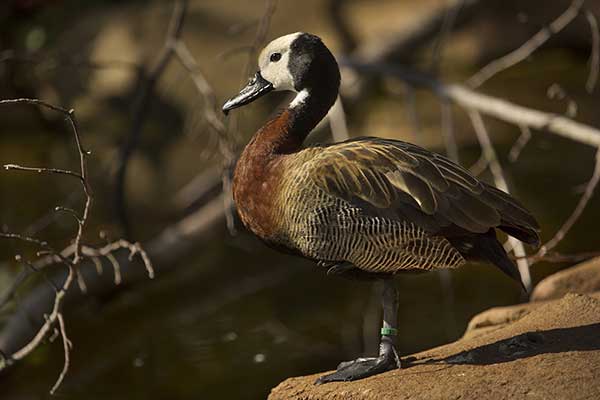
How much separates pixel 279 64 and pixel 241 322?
2.88m

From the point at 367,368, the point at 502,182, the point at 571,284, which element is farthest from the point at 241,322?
the point at 367,368

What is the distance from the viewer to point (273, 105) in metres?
8.81

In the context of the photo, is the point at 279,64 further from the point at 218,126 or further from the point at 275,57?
the point at 218,126

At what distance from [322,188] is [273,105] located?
5672mm

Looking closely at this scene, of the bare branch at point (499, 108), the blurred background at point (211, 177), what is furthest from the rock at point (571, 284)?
the blurred background at point (211, 177)

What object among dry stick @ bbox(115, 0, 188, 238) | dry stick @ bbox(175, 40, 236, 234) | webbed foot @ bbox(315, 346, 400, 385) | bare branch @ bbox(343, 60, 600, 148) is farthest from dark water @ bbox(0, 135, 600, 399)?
webbed foot @ bbox(315, 346, 400, 385)

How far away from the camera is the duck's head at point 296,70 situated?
341cm

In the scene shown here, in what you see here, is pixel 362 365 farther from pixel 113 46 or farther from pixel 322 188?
pixel 113 46

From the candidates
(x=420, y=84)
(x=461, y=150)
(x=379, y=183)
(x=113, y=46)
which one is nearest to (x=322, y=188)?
(x=379, y=183)

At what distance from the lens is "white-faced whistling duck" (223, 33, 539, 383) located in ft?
10.4

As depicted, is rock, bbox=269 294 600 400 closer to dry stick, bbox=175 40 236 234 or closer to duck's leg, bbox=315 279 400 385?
duck's leg, bbox=315 279 400 385

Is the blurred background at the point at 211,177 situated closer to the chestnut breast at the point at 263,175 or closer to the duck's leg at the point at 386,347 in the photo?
the chestnut breast at the point at 263,175

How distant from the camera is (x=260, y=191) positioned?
3277 millimetres

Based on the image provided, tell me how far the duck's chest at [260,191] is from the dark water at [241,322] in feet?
6.59
